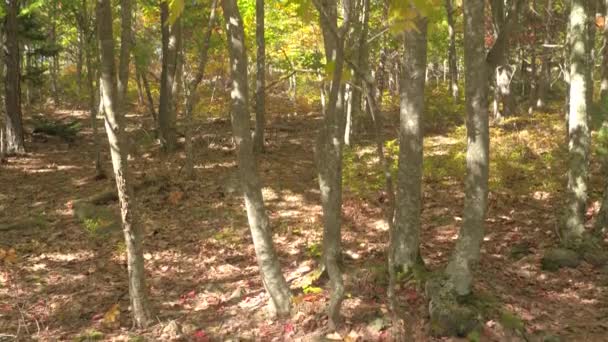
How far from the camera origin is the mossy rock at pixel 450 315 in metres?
5.94

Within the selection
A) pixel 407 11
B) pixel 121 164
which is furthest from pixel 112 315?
pixel 407 11

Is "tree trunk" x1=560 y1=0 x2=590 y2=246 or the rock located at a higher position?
"tree trunk" x1=560 y1=0 x2=590 y2=246

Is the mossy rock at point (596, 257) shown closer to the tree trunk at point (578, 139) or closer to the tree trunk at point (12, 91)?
the tree trunk at point (578, 139)

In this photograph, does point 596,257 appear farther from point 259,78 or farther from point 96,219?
point 259,78

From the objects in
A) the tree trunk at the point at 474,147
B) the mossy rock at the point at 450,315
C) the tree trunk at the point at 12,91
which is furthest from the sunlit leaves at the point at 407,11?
the tree trunk at the point at 12,91

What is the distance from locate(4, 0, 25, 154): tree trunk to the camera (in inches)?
624

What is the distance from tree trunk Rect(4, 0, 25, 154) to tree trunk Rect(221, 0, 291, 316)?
12.9 metres

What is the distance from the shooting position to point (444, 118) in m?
22.1

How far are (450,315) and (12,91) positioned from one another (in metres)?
15.7

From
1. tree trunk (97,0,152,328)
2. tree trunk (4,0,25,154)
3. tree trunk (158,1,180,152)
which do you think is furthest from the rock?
tree trunk (4,0,25,154)

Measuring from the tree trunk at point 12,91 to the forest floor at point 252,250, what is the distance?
60 centimetres

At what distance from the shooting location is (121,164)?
6.22m

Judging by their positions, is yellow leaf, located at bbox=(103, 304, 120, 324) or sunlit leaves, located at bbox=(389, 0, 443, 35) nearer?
sunlit leaves, located at bbox=(389, 0, 443, 35)

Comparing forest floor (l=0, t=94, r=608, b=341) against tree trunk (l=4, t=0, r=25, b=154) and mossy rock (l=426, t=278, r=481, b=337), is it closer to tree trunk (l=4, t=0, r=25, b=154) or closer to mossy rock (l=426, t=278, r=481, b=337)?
mossy rock (l=426, t=278, r=481, b=337)
